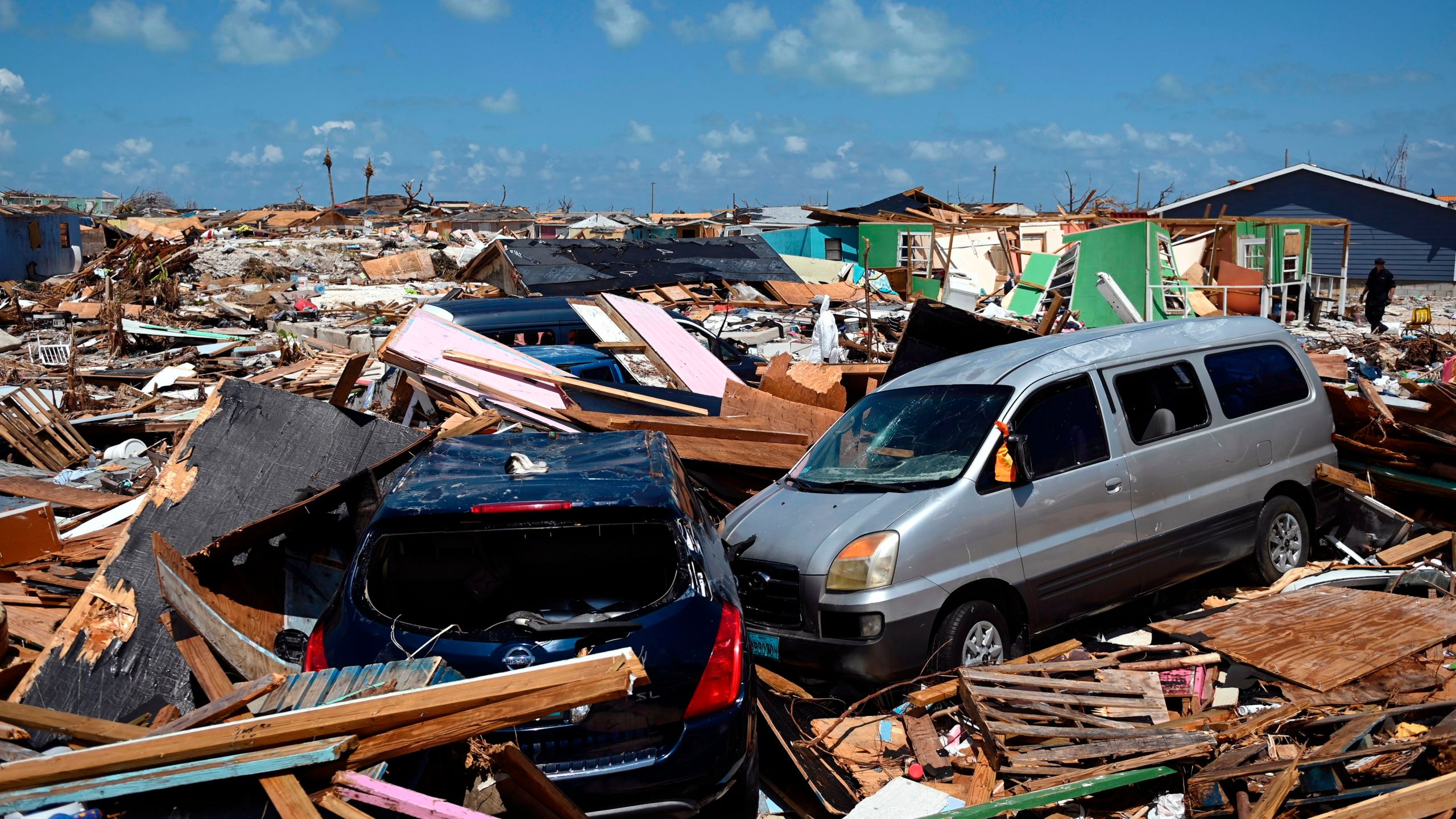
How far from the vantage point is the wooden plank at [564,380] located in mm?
8594

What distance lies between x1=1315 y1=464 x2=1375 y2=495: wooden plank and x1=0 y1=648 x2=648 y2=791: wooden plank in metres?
5.90

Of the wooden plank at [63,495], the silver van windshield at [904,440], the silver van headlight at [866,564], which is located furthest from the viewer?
the wooden plank at [63,495]

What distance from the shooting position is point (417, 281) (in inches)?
1185

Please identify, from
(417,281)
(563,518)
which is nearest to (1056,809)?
(563,518)

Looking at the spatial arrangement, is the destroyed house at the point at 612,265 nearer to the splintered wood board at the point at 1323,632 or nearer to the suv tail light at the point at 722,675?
the splintered wood board at the point at 1323,632

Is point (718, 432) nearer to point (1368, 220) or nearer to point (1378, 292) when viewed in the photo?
point (1378, 292)

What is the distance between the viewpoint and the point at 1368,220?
36.5 meters

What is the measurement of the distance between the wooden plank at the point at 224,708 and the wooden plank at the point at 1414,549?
702 centimetres

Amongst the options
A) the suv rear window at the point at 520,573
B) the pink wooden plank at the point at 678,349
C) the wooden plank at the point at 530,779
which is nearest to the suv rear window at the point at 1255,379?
the suv rear window at the point at 520,573

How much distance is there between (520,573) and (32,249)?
33.2 m

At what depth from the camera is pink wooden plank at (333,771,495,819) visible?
276 centimetres

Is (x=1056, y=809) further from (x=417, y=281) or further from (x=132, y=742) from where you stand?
(x=417, y=281)

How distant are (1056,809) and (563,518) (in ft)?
8.00

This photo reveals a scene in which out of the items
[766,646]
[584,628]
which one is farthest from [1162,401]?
[584,628]
